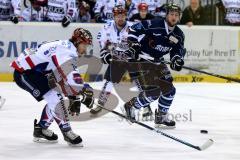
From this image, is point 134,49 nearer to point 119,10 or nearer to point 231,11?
point 119,10

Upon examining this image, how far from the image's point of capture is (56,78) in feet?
18.0

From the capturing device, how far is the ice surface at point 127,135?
5.16m

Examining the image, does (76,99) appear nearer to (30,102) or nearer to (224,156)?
(224,156)

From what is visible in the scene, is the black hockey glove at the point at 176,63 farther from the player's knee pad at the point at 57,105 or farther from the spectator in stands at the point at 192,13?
the spectator in stands at the point at 192,13

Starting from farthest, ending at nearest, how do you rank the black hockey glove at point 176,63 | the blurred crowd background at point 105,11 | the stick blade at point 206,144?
1. the blurred crowd background at point 105,11
2. the black hockey glove at point 176,63
3. the stick blade at point 206,144

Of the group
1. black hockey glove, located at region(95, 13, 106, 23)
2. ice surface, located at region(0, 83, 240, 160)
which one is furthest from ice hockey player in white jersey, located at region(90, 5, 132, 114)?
black hockey glove, located at region(95, 13, 106, 23)

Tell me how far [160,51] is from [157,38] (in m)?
0.15

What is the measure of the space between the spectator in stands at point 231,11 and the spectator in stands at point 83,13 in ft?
7.36

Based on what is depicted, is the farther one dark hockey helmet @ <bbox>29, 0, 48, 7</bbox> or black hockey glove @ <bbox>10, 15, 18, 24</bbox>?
dark hockey helmet @ <bbox>29, 0, 48, 7</bbox>

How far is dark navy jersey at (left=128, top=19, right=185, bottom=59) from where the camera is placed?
21.6 ft

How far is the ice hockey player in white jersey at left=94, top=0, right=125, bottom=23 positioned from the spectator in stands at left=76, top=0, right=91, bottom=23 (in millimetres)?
256

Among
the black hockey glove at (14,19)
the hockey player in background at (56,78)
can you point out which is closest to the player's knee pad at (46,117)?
the hockey player in background at (56,78)

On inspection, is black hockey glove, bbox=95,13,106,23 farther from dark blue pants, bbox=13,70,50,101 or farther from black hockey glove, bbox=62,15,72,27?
dark blue pants, bbox=13,70,50,101

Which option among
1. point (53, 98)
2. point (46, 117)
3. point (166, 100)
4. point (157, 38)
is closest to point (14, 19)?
point (157, 38)
